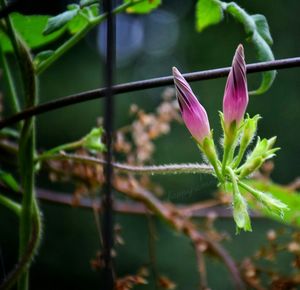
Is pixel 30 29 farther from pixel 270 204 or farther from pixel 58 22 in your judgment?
pixel 270 204

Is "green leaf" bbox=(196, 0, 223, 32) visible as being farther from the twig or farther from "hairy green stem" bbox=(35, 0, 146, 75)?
the twig

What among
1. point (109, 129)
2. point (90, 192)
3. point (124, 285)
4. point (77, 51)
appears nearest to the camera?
point (109, 129)

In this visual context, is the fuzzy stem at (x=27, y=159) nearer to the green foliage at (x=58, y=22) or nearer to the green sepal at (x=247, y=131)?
the green foliage at (x=58, y=22)

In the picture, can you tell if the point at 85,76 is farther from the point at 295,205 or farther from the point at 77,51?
the point at 295,205

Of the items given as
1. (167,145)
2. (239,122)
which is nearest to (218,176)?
(239,122)

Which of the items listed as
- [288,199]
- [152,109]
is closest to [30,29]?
[288,199]

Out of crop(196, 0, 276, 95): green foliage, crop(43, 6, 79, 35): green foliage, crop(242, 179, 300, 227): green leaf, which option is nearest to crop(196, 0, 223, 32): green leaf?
crop(196, 0, 276, 95): green foliage
